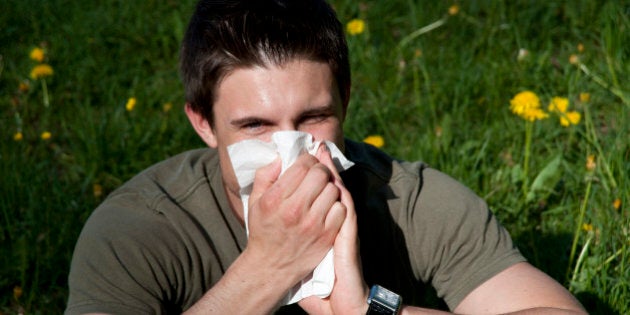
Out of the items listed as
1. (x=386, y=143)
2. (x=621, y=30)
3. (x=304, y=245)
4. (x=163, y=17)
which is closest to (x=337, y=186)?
(x=304, y=245)

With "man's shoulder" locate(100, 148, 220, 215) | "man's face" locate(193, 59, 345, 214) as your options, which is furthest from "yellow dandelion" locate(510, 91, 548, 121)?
"man's shoulder" locate(100, 148, 220, 215)

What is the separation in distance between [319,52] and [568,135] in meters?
1.67

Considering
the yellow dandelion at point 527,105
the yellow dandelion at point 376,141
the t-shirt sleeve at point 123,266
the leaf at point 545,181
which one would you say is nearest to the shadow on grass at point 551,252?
the leaf at point 545,181

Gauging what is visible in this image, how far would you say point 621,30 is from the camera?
3.96 m

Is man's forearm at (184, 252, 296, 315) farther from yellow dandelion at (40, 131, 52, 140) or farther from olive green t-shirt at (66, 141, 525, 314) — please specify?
yellow dandelion at (40, 131, 52, 140)

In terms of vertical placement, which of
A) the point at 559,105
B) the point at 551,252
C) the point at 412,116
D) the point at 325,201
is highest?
the point at 325,201

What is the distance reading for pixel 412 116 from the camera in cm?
395

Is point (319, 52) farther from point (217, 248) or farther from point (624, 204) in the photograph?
point (624, 204)

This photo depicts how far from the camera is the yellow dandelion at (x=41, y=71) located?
414 centimetres

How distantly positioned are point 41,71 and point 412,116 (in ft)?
5.84

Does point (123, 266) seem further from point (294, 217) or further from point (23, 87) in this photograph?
point (23, 87)

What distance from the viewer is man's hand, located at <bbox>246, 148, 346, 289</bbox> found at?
2088mm

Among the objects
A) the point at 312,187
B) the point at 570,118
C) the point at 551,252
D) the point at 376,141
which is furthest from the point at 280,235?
the point at 570,118

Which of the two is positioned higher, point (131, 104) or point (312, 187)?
point (312, 187)
